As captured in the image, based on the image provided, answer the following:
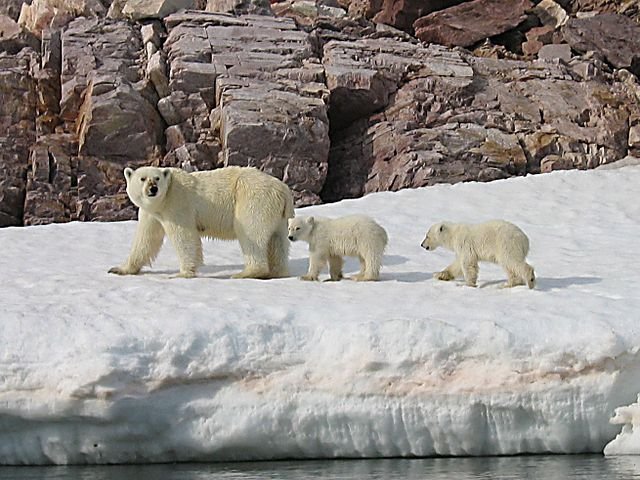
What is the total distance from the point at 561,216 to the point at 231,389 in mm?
8356

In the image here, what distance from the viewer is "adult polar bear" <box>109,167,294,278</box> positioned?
968cm

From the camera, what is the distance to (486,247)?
8.97 m

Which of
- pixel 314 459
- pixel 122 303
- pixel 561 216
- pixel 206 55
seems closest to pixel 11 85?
pixel 206 55

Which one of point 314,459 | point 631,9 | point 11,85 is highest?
point 631,9

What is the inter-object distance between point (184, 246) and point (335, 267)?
1.52m

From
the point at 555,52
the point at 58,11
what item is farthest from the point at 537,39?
the point at 58,11

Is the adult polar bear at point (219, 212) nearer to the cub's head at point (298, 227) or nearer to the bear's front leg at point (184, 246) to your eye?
the bear's front leg at point (184, 246)

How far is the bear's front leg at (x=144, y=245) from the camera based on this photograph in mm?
→ 10023

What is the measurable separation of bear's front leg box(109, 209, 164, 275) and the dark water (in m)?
3.90

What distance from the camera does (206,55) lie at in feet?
94.3

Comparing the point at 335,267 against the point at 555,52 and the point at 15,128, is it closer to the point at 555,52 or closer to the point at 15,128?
the point at 15,128

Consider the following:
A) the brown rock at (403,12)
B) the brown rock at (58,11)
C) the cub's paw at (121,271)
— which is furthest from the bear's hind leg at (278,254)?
the brown rock at (403,12)

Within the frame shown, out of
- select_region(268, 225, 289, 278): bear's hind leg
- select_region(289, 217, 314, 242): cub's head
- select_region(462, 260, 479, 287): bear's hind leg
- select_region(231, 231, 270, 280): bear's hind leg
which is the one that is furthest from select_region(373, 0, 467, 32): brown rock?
select_region(462, 260, 479, 287): bear's hind leg

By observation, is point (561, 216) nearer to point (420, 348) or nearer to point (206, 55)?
point (420, 348)
